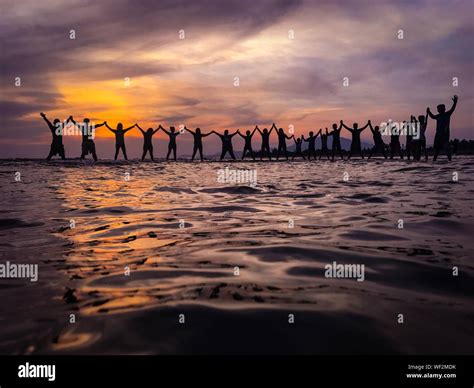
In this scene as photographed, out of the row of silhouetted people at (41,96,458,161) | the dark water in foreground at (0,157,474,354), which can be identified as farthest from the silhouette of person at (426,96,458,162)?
the dark water in foreground at (0,157,474,354)

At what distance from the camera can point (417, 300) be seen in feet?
7.24

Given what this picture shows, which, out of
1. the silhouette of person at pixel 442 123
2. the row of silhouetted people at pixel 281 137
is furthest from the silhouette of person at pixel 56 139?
the silhouette of person at pixel 442 123

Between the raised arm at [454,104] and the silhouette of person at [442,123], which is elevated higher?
the raised arm at [454,104]

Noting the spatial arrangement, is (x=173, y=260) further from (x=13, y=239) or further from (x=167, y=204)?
(x=167, y=204)

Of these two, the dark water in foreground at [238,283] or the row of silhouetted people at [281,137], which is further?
the row of silhouetted people at [281,137]

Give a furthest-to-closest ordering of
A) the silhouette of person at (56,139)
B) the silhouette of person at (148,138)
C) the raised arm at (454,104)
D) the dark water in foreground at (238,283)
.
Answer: the silhouette of person at (148,138), the silhouette of person at (56,139), the raised arm at (454,104), the dark water in foreground at (238,283)

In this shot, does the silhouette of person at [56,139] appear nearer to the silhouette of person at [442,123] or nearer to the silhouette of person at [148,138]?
the silhouette of person at [148,138]

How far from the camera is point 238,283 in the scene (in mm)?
2473

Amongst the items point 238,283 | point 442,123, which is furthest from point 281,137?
point 238,283

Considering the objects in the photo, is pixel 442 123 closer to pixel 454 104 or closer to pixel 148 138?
pixel 454 104

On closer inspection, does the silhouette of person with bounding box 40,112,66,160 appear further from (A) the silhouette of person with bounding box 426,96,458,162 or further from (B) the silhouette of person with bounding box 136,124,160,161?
(A) the silhouette of person with bounding box 426,96,458,162

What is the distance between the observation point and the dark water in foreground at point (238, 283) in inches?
69.7

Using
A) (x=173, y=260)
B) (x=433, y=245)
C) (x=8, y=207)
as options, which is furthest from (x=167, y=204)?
(x=433, y=245)

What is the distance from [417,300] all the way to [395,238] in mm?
1548
